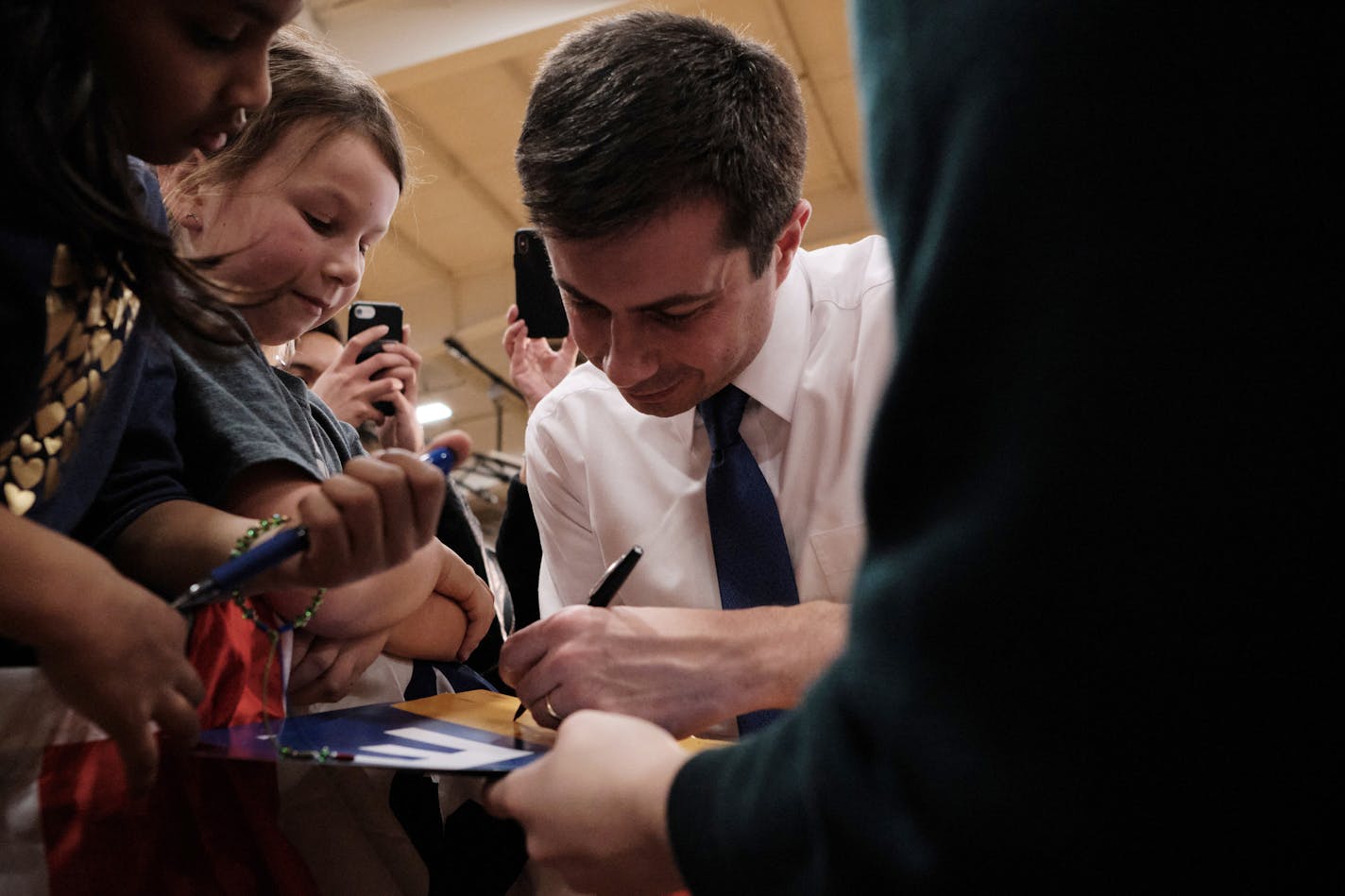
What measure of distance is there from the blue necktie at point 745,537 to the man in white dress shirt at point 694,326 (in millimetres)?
65

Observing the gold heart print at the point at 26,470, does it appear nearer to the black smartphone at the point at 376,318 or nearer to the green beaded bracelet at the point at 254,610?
the green beaded bracelet at the point at 254,610

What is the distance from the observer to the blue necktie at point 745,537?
1.18 m

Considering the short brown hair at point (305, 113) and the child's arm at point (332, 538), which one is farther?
the short brown hair at point (305, 113)

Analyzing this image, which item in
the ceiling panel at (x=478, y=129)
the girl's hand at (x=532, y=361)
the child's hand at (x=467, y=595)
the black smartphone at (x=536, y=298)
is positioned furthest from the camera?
the ceiling panel at (x=478, y=129)

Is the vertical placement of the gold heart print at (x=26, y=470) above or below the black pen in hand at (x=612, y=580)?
above

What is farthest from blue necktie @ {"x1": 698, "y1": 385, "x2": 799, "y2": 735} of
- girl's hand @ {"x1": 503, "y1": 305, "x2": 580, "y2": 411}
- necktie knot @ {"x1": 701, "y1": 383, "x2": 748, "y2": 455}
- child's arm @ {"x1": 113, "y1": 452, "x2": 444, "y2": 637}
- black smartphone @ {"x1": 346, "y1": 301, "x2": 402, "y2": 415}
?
girl's hand @ {"x1": 503, "y1": 305, "x2": 580, "y2": 411}

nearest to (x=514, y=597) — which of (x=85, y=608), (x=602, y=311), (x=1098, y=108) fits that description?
(x=602, y=311)

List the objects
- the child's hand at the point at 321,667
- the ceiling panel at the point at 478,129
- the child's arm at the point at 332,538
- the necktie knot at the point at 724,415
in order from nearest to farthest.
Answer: the child's arm at the point at 332,538, the child's hand at the point at 321,667, the necktie knot at the point at 724,415, the ceiling panel at the point at 478,129

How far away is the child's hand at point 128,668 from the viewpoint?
0.53 meters

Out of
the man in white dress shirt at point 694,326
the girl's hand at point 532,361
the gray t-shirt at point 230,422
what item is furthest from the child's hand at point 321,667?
the girl's hand at point 532,361

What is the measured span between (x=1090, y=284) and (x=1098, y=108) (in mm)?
62

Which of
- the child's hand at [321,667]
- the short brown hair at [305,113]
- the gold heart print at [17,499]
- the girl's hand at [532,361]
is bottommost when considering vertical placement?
the girl's hand at [532,361]

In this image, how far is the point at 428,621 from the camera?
0.88 meters

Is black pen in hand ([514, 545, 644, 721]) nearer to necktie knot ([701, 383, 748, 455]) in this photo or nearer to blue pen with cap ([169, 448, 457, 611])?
blue pen with cap ([169, 448, 457, 611])
